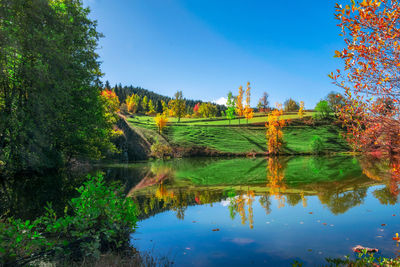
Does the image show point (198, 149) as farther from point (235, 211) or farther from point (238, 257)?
point (238, 257)

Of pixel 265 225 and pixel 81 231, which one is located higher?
pixel 81 231

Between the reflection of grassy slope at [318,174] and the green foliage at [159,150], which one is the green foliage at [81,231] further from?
the green foliage at [159,150]

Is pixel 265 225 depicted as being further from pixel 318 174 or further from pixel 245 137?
pixel 245 137

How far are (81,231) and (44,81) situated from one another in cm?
1400

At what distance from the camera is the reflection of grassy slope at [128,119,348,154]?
2886 inches

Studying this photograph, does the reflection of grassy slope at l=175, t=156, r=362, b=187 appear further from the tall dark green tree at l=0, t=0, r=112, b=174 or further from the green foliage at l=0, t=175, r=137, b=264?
the green foliage at l=0, t=175, r=137, b=264

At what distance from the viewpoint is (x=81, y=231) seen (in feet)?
20.5

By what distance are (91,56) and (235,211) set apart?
20111mm

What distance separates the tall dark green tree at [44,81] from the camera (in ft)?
50.2

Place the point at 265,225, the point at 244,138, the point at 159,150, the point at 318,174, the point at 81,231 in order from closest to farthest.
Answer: the point at 81,231 < the point at 265,225 < the point at 318,174 < the point at 159,150 < the point at 244,138

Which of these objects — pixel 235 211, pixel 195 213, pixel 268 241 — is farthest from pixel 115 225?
pixel 235 211

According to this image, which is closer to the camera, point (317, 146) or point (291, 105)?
point (317, 146)

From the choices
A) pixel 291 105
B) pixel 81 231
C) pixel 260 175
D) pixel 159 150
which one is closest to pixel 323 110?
pixel 291 105

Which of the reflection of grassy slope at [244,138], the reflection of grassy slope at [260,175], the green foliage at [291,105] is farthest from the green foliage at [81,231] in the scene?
the green foliage at [291,105]
